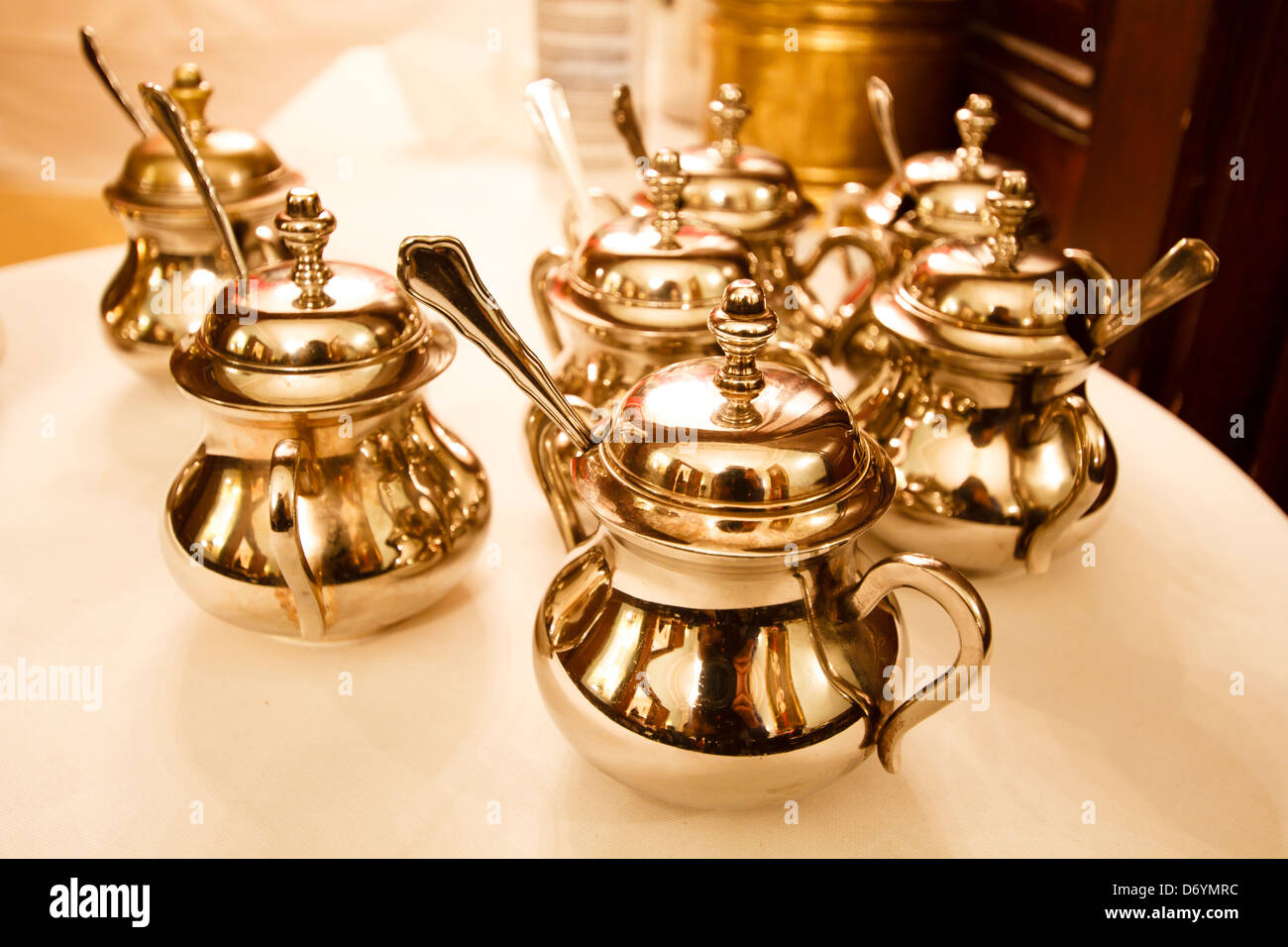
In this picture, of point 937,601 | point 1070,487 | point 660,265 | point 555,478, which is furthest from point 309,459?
point 1070,487

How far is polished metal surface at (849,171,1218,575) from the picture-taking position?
2.59 ft

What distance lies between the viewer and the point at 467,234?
163 cm

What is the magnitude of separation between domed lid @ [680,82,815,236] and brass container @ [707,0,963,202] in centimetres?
68

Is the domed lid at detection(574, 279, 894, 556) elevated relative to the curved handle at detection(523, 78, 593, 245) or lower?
lower

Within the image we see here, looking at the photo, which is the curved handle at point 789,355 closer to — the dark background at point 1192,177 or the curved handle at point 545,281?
the curved handle at point 545,281

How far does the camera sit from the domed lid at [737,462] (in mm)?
556

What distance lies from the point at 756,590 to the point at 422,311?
0.35m

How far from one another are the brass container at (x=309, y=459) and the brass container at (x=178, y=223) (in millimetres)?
337

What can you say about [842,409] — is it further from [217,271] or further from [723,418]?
[217,271]

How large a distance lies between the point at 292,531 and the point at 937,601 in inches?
14.9

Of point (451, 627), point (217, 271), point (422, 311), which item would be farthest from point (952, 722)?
point (217, 271)

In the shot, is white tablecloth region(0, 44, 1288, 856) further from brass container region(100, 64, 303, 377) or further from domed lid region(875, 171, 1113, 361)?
domed lid region(875, 171, 1113, 361)

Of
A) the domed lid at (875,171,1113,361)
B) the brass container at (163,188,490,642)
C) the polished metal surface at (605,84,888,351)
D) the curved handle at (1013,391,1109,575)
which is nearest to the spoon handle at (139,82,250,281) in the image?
the brass container at (163,188,490,642)

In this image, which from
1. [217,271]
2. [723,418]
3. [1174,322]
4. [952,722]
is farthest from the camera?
[1174,322]
